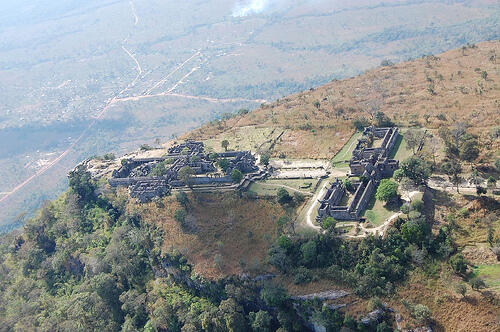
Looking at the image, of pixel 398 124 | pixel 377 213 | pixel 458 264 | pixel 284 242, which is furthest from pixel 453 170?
pixel 284 242

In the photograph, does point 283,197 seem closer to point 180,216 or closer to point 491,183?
point 180,216

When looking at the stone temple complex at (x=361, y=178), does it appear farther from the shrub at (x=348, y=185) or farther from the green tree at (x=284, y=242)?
the green tree at (x=284, y=242)

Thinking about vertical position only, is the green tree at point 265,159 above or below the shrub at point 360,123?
above

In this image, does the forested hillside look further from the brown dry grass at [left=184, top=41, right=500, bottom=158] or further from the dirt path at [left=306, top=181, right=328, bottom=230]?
the dirt path at [left=306, top=181, right=328, bottom=230]

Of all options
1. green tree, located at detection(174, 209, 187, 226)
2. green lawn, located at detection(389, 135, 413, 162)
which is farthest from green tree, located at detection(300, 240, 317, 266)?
Result: green lawn, located at detection(389, 135, 413, 162)

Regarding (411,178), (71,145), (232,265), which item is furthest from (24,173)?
(411,178)

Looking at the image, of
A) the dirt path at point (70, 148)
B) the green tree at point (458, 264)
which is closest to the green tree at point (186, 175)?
the green tree at point (458, 264)

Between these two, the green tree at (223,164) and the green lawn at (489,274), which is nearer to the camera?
the green lawn at (489,274)
